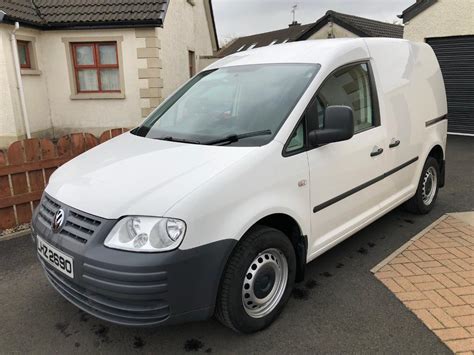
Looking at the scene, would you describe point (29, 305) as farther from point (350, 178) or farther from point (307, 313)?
point (350, 178)

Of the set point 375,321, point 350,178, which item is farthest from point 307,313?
point 350,178

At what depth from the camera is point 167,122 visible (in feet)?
12.1

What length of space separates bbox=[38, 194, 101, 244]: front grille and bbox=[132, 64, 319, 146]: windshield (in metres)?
0.96

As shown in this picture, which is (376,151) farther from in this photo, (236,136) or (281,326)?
(281,326)

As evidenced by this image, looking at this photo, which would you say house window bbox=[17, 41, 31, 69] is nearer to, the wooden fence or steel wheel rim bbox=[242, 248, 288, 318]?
the wooden fence

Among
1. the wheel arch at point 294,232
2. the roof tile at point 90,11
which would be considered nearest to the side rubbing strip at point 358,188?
the wheel arch at point 294,232

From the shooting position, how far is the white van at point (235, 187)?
2.38 m

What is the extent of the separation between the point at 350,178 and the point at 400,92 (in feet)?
4.41

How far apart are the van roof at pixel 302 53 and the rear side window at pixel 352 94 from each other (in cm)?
16

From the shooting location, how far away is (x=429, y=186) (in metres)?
5.18

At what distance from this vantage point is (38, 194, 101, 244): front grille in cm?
248

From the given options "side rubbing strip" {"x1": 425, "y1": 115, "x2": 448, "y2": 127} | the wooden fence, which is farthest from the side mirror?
the wooden fence

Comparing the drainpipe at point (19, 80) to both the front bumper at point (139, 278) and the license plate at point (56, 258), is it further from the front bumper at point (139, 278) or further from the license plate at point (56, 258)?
the front bumper at point (139, 278)

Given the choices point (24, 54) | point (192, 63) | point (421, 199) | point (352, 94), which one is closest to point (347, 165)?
point (352, 94)
